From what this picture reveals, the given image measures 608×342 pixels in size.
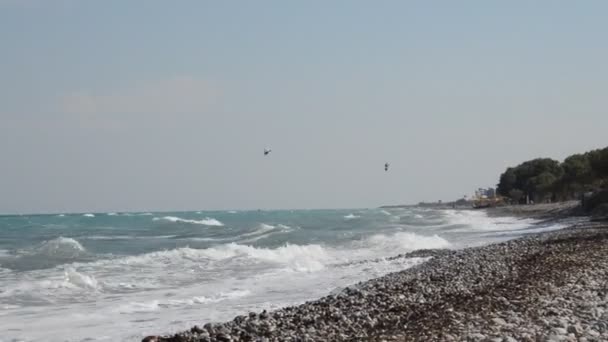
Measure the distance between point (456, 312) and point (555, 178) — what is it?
121 m

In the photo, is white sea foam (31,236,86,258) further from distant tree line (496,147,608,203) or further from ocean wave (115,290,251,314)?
distant tree line (496,147,608,203)

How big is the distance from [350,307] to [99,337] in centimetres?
425

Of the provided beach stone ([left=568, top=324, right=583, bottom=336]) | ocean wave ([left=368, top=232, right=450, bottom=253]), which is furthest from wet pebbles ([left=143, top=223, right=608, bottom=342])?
ocean wave ([left=368, top=232, right=450, bottom=253])

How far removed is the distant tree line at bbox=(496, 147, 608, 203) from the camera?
8331cm

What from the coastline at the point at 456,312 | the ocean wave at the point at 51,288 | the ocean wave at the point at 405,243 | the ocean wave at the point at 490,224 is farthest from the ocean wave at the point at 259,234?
the coastline at the point at 456,312

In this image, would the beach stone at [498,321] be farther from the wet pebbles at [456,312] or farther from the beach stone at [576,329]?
the beach stone at [576,329]

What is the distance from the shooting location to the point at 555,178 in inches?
4914

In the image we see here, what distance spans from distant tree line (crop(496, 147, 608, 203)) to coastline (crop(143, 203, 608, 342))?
62463 mm

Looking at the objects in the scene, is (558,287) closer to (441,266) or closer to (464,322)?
(464,322)

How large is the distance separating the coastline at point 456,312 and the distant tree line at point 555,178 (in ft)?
205

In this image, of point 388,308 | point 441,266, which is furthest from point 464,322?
point 441,266

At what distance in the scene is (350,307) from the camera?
12297 mm

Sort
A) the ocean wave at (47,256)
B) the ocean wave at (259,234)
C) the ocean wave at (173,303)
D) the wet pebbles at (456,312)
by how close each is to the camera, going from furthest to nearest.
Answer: the ocean wave at (259,234), the ocean wave at (47,256), the ocean wave at (173,303), the wet pebbles at (456,312)

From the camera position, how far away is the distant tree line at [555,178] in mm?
83312
